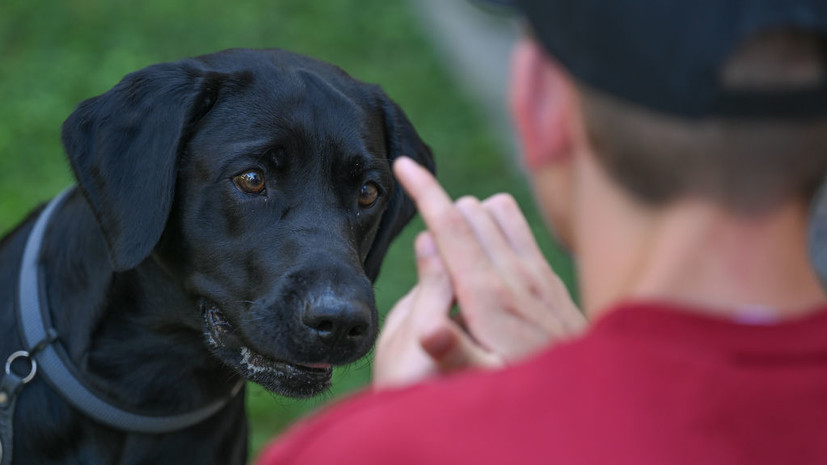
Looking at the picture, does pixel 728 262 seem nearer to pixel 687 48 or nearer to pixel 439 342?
pixel 687 48

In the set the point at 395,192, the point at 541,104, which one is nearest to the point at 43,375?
the point at 395,192

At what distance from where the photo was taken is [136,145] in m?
3.35

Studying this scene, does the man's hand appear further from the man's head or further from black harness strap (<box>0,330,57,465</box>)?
black harness strap (<box>0,330,57,465</box>)

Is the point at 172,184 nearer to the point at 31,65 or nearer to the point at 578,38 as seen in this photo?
the point at 578,38

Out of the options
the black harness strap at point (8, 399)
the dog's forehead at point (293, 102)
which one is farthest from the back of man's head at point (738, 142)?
the black harness strap at point (8, 399)

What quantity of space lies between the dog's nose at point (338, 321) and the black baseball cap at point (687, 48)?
1709 millimetres

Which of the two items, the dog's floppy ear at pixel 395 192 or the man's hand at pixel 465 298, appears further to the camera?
the dog's floppy ear at pixel 395 192

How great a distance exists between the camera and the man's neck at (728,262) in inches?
55.4

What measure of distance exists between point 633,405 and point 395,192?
8.09 feet

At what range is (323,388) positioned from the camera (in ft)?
10.8

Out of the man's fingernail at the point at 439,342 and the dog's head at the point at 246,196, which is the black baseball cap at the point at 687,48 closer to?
the man's fingernail at the point at 439,342

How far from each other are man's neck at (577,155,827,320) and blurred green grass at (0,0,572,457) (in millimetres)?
4699

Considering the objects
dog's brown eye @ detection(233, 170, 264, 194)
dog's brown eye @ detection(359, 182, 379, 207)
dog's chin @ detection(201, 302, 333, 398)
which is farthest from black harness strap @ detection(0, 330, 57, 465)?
dog's brown eye @ detection(359, 182, 379, 207)

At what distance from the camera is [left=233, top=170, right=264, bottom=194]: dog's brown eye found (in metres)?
3.31
